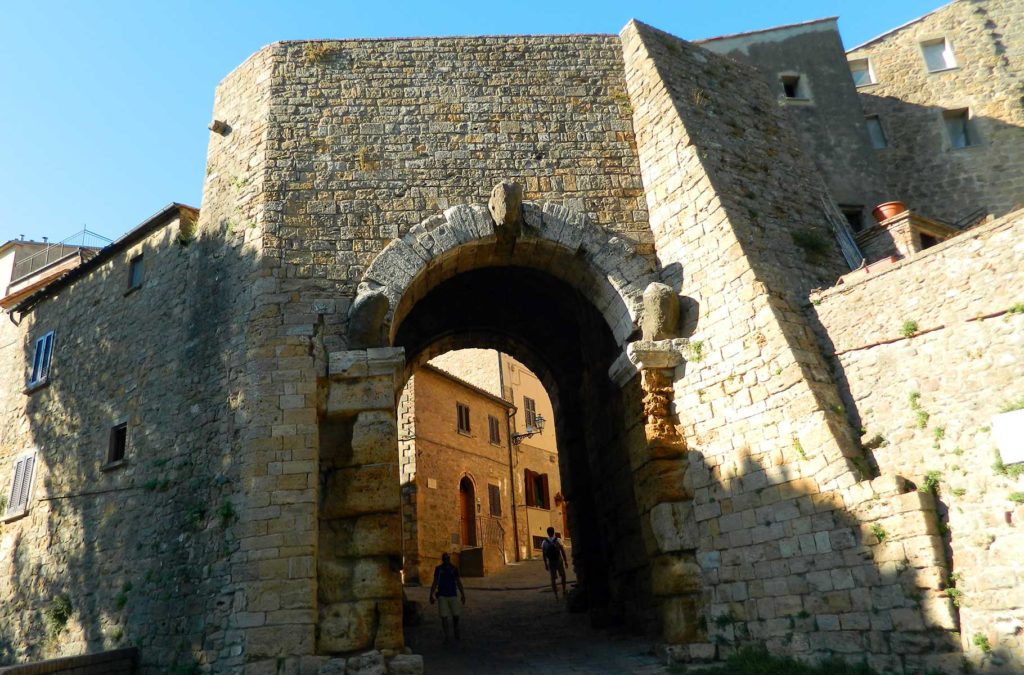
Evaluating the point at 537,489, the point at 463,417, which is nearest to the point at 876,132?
the point at 463,417

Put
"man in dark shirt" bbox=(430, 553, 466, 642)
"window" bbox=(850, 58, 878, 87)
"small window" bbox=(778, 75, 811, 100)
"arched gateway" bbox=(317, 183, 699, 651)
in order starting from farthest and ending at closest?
"window" bbox=(850, 58, 878, 87) → "small window" bbox=(778, 75, 811, 100) → "man in dark shirt" bbox=(430, 553, 466, 642) → "arched gateway" bbox=(317, 183, 699, 651)

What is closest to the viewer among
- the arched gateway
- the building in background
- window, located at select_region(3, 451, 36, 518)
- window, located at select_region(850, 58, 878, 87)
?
the arched gateway

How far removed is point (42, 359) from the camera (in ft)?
42.7

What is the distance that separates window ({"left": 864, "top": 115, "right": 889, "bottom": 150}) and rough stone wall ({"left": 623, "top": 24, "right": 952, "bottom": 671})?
6.24 meters

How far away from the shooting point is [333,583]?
8.02 m

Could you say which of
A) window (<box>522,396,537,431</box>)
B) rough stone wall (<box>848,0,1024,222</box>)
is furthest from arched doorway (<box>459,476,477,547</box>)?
rough stone wall (<box>848,0,1024,222</box>)

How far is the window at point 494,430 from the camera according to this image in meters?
23.1

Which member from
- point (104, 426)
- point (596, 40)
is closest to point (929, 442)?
point (596, 40)

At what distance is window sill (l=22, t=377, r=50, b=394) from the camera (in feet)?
41.4

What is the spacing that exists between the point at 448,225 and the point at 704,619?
211 inches

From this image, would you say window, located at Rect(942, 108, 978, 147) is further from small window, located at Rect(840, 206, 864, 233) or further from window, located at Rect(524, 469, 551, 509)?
window, located at Rect(524, 469, 551, 509)

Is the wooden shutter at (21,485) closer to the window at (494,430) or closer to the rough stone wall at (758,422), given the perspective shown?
the rough stone wall at (758,422)

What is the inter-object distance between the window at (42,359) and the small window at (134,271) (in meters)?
2.40

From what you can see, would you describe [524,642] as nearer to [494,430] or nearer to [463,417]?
[463,417]
